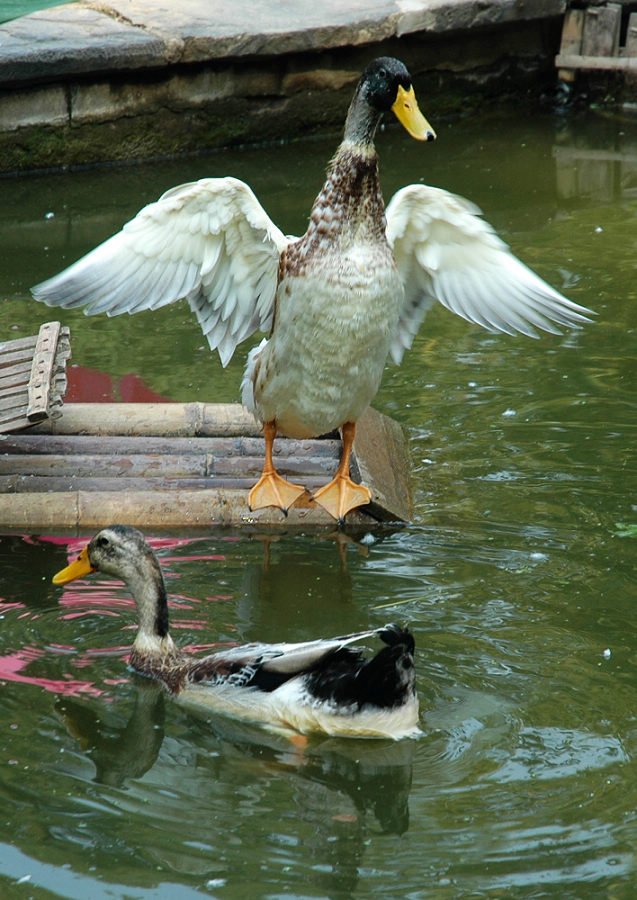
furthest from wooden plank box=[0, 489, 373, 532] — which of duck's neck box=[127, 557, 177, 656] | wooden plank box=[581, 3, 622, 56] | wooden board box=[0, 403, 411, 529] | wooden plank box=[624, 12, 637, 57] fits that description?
wooden plank box=[581, 3, 622, 56]

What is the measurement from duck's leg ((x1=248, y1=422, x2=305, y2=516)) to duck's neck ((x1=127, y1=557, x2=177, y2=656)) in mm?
1071

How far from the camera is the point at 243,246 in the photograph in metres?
5.23

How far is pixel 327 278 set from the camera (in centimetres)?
501

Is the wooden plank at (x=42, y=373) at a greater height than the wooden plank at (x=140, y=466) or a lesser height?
greater

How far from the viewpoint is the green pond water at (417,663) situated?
3.55 m

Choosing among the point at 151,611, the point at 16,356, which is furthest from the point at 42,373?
the point at 151,611

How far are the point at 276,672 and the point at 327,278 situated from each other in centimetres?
166

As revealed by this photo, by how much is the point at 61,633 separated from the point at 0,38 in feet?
22.5

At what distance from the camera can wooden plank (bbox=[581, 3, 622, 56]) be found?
1211cm

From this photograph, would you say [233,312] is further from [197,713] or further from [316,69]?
[316,69]

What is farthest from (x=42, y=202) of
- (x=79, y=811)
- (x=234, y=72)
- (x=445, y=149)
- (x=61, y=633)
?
(x=79, y=811)

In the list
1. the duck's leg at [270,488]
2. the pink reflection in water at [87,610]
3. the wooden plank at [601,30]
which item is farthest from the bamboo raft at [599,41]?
the pink reflection in water at [87,610]

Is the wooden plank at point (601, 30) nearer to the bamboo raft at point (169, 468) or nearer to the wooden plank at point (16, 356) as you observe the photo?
the bamboo raft at point (169, 468)

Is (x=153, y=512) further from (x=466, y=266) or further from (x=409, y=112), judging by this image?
(x=409, y=112)
